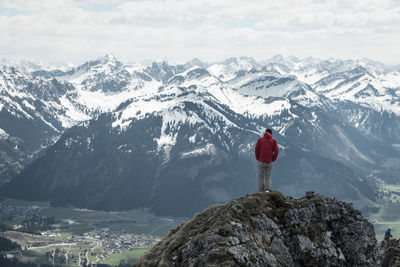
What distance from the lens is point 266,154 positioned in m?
60.9

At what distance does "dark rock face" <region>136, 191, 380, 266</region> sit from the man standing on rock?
462cm

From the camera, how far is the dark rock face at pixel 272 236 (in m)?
45.4

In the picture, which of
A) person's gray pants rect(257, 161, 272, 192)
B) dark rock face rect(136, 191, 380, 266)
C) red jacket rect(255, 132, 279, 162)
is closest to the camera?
dark rock face rect(136, 191, 380, 266)

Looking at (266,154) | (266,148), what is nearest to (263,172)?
(266,154)

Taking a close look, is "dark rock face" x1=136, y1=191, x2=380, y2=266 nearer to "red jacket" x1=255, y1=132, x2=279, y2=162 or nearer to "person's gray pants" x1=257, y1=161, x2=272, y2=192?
"person's gray pants" x1=257, y1=161, x2=272, y2=192

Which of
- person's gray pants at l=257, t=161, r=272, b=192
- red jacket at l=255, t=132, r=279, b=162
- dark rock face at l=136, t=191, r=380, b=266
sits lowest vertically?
dark rock face at l=136, t=191, r=380, b=266

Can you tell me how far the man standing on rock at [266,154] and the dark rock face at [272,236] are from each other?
462cm

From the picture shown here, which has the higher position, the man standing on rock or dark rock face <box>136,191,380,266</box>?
the man standing on rock

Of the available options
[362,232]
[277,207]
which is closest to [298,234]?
[277,207]

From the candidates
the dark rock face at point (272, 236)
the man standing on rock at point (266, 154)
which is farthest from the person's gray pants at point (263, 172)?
the dark rock face at point (272, 236)

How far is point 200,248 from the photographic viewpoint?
4569 cm

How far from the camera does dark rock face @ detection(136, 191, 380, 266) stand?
1786 inches

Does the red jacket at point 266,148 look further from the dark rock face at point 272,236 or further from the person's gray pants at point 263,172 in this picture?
the dark rock face at point 272,236

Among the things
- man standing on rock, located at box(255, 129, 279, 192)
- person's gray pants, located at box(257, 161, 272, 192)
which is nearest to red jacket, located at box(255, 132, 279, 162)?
man standing on rock, located at box(255, 129, 279, 192)
